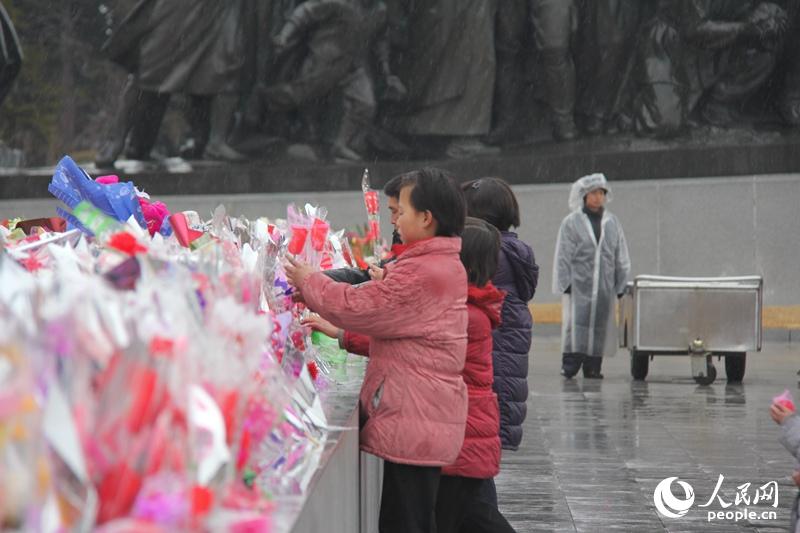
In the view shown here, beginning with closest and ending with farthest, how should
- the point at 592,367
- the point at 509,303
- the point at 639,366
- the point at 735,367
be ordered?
the point at 509,303, the point at 735,367, the point at 639,366, the point at 592,367

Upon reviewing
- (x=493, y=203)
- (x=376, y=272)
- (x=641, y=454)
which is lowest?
(x=641, y=454)

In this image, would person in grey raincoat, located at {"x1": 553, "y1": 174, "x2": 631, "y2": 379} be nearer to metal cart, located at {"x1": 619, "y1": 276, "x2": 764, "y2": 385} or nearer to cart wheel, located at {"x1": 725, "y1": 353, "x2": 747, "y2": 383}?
metal cart, located at {"x1": 619, "y1": 276, "x2": 764, "y2": 385}

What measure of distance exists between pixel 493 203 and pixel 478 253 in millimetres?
685

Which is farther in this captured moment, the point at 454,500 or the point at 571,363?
the point at 571,363

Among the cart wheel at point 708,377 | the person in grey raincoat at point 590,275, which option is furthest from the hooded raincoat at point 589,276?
the cart wheel at point 708,377

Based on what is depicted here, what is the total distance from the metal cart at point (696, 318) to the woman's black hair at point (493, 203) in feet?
20.4

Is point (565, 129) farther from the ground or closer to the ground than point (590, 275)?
farther from the ground

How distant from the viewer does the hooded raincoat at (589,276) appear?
10.8 metres

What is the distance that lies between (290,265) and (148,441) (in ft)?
6.09

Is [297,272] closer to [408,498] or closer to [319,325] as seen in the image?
[319,325]

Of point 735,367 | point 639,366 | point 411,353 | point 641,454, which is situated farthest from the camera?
point 639,366

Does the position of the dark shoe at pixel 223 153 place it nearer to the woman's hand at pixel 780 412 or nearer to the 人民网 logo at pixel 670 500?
the 人民网 logo at pixel 670 500

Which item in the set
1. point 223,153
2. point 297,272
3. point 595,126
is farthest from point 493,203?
point 223,153

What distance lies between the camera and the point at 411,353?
10.5ft
